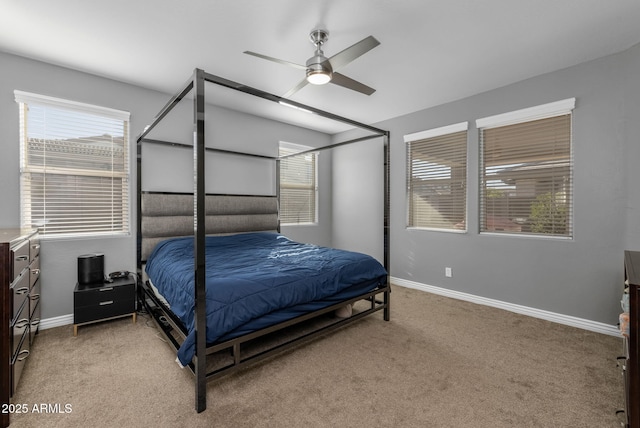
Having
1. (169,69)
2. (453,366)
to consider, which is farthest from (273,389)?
(169,69)

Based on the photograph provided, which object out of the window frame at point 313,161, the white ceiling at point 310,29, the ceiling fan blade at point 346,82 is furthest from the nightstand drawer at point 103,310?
the ceiling fan blade at point 346,82

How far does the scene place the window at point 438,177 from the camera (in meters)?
3.85

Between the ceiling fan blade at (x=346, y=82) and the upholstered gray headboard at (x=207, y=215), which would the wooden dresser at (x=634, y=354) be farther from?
the upholstered gray headboard at (x=207, y=215)

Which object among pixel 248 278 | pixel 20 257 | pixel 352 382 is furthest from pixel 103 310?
pixel 352 382

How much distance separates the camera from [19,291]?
5.99 feet

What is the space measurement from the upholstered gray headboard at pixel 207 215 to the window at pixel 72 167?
0.98 ft

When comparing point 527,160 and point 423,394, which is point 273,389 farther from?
point 527,160

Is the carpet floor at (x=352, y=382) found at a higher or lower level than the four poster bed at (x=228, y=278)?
lower

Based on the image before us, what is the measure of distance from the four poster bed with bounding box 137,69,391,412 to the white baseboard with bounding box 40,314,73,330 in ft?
2.17

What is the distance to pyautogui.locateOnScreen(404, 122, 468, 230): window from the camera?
3854 mm

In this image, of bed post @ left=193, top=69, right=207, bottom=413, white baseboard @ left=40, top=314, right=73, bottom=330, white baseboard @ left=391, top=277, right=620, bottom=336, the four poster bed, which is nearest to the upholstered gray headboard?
the four poster bed

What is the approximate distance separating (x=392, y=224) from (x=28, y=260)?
4225mm

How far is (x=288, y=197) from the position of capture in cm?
502

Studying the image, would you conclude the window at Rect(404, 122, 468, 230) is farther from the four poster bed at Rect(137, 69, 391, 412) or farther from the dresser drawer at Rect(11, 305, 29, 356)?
the dresser drawer at Rect(11, 305, 29, 356)
